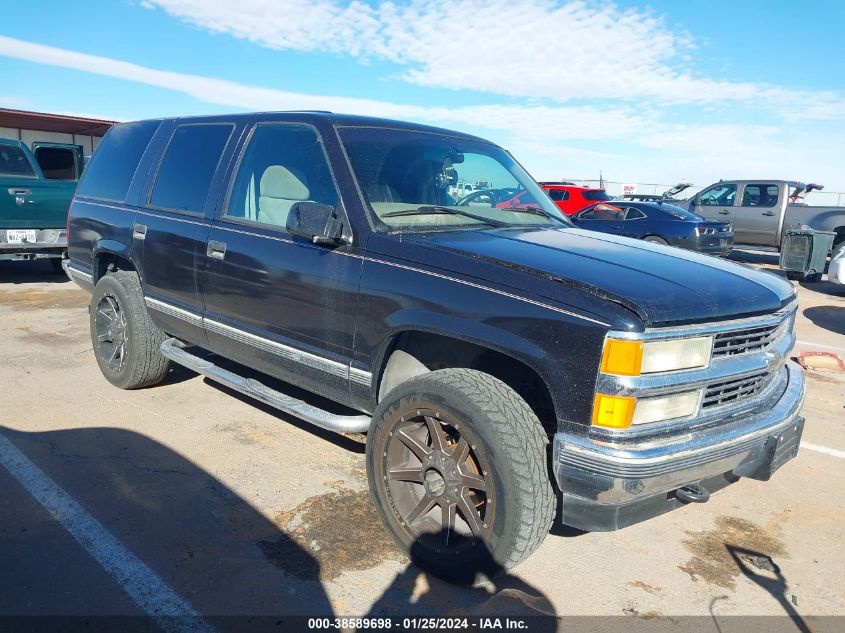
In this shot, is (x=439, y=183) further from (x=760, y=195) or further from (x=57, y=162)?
(x=760, y=195)

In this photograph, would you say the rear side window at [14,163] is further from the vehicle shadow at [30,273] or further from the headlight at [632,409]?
the headlight at [632,409]

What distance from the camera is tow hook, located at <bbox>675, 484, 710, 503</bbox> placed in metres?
2.67

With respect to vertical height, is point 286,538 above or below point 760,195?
below

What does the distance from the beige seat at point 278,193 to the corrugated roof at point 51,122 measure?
59.3 feet

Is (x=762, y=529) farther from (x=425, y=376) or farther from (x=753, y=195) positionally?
A: (x=753, y=195)

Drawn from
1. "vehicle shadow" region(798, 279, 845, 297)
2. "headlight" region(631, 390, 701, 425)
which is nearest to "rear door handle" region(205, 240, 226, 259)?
"headlight" region(631, 390, 701, 425)

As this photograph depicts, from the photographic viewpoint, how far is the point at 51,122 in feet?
69.8

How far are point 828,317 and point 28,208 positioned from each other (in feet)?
36.9

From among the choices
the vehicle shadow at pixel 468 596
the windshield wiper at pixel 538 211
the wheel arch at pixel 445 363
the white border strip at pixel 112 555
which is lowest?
the white border strip at pixel 112 555

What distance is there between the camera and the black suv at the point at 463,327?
2541 mm

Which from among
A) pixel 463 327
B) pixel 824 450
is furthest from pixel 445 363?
pixel 824 450

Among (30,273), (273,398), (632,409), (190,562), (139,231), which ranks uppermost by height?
(139,231)

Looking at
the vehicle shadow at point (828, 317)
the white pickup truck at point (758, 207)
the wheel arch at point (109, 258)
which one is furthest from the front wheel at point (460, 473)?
the white pickup truck at point (758, 207)

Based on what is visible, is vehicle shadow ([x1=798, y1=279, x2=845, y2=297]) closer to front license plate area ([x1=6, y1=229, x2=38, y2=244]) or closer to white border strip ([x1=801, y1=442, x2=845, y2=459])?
white border strip ([x1=801, y1=442, x2=845, y2=459])
